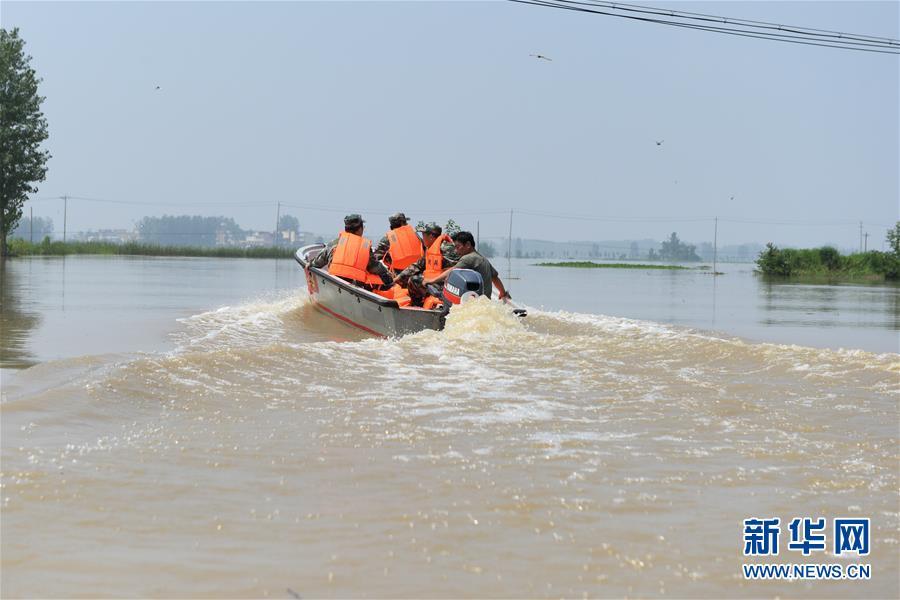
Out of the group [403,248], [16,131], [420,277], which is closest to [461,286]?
[420,277]

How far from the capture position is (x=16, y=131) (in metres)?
47.1

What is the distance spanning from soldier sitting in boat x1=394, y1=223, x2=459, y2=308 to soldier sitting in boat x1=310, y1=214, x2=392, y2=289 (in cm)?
29

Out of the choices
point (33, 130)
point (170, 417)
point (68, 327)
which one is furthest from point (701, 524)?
point (33, 130)

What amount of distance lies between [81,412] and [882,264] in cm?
5132

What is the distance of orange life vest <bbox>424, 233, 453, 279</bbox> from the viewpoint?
13898 millimetres

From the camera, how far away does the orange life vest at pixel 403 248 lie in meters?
14.9

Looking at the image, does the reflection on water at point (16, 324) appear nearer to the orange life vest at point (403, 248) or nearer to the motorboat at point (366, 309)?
the motorboat at point (366, 309)

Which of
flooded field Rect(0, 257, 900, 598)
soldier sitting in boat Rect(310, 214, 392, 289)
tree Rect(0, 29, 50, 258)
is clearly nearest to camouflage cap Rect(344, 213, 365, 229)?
soldier sitting in boat Rect(310, 214, 392, 289)

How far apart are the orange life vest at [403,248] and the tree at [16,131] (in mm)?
37859

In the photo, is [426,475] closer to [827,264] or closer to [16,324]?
[16,324]

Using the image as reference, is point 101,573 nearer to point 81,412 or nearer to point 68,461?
point 68,461

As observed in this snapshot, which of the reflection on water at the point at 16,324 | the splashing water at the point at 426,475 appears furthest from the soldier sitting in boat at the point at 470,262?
the reflection on water at the point at 16,324

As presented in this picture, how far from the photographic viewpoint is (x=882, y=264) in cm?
5072

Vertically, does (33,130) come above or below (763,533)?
above
